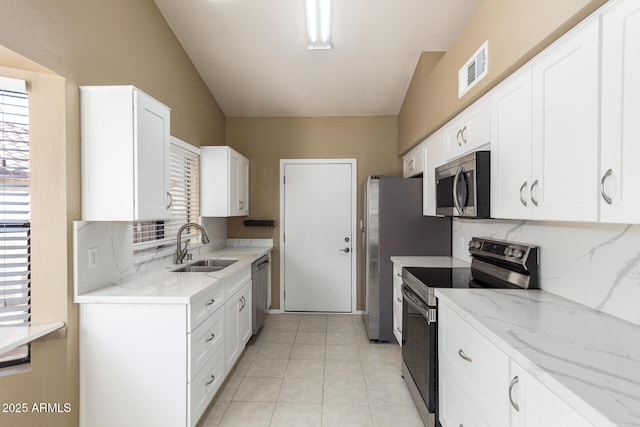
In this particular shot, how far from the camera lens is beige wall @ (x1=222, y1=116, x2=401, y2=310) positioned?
4.39 meters

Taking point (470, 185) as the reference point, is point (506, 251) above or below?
below

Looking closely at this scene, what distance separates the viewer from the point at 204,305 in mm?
2094

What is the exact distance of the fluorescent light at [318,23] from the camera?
8.26 feet

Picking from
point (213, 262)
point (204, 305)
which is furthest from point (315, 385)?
point (213, 262)

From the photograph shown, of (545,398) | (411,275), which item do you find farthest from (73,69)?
(545,398)

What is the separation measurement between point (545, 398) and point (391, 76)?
3342 millimetres

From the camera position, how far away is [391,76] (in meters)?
3.59

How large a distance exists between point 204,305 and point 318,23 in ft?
8.02

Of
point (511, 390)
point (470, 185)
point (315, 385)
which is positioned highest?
point (470, 185)

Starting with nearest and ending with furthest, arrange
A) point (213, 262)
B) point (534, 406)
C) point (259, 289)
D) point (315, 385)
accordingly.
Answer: point (534, 406)
point (315, 385)
point (213, 262)
point (259, 289)

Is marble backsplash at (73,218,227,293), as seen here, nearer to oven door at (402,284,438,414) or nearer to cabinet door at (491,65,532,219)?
oven door at (402,284,438,414)

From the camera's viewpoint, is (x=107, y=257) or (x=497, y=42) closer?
(x=497, y=42)

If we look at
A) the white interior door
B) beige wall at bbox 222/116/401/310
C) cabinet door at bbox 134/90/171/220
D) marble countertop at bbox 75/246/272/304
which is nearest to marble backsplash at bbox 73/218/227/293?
marble countertop at bbox 75/246/272/304

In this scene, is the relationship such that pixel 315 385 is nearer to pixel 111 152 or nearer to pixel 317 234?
pixel 317 234
